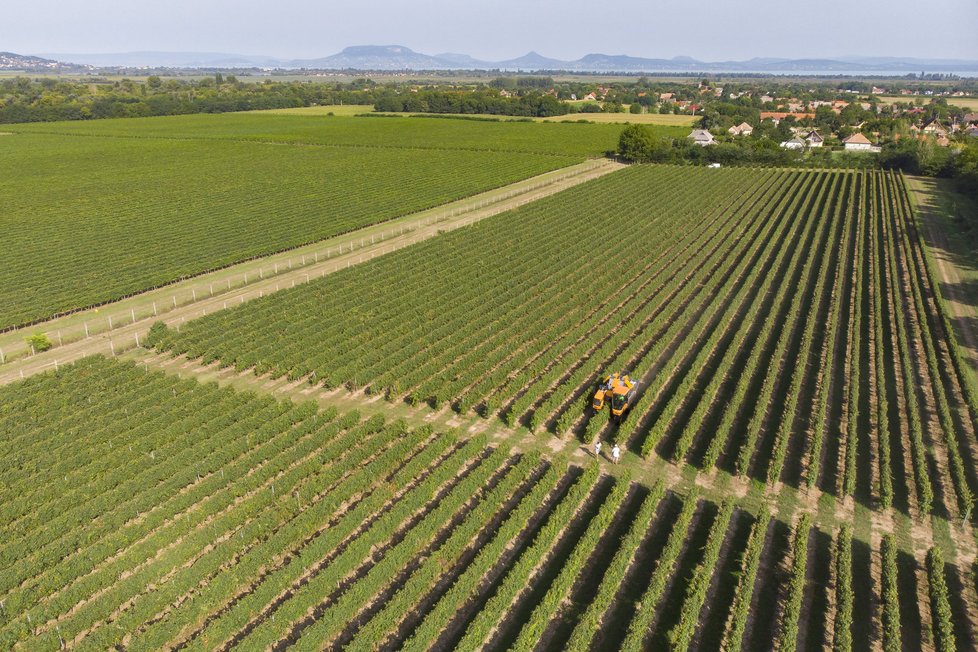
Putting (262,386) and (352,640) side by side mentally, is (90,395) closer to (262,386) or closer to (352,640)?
(262,386)

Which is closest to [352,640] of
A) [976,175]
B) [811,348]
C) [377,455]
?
[377,455]

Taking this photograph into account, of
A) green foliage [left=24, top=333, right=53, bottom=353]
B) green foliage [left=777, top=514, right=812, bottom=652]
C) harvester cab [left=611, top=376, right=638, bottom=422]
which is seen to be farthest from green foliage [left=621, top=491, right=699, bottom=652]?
green foliage [left=24, top=333, right=53, bottom=353]

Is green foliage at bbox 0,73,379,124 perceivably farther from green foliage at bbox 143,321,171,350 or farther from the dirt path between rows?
the dirt path between rows

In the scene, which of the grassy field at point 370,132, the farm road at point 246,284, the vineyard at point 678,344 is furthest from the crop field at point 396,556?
the grassy field at point 370,132

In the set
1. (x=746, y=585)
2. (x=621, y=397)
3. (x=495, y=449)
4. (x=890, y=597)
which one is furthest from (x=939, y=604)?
(x=495, y=449)

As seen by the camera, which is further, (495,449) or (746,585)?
(495,449)

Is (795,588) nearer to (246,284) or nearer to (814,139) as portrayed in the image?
(246,284)
